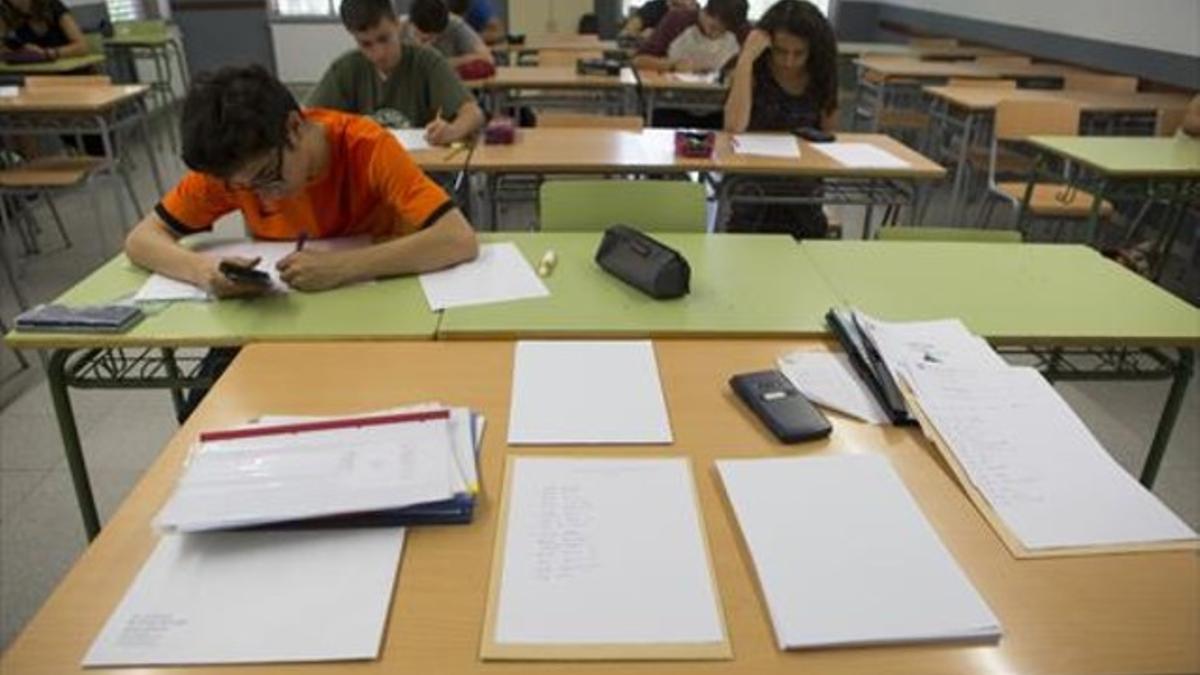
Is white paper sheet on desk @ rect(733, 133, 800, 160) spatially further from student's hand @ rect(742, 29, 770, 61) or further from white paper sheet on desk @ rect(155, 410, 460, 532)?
white paper sheet on desk @ rect(155, 410, 460, 532)

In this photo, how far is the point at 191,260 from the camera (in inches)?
63.6

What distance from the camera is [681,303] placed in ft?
5.23

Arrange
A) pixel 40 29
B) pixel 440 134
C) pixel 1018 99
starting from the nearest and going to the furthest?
pixel 440 134
pixel 1018 99
pixel 40 29

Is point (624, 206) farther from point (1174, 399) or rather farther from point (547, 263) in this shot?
point (1174, 399)

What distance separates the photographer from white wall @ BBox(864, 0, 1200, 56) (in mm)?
4109

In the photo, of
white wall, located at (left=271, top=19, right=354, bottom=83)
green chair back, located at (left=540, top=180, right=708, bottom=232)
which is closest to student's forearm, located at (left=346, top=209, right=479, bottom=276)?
green chair back, located at (left=540, top=180, right=708, bottom=232)

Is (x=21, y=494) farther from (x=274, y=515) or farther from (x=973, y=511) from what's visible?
(x=973, y=511)

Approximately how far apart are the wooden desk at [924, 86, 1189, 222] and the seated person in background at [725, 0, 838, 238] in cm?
142

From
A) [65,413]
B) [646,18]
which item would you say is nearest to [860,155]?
[65,413]

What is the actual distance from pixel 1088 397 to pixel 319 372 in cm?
268

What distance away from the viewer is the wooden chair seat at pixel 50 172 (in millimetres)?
3424

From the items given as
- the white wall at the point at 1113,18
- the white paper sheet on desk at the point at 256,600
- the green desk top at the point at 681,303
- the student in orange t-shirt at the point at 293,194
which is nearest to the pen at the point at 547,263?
the green desk top at the point at 681,303

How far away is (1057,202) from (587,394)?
3.05 metres

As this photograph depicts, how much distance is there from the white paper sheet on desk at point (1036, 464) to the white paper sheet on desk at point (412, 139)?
208cm
